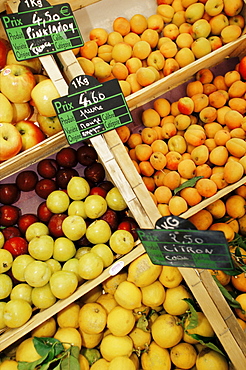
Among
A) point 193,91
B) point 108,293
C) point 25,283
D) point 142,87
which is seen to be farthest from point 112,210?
point 193,91

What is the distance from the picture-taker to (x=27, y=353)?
139 cm

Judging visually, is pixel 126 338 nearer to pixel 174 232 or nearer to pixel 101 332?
pixel 101 332

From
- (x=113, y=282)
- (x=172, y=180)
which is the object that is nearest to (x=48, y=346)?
(x=113, y=282)

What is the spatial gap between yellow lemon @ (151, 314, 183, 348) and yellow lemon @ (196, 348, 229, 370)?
13cm

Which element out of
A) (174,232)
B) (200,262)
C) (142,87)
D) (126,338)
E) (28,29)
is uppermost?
(28,29)

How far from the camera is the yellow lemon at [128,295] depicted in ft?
4.78

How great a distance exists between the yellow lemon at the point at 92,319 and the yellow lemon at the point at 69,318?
0.05 meters

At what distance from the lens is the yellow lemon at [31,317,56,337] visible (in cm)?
149

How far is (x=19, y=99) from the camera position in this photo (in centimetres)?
152

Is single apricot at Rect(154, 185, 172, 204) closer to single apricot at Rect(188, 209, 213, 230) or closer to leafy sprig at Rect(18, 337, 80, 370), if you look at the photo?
single apricot at Rect(188, 209, 213, 230)

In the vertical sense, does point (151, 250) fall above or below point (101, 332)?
above

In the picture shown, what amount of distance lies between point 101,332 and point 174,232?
835mm

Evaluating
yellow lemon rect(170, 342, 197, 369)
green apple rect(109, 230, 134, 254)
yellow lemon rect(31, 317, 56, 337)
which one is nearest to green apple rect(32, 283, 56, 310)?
yellow lemon rect(31, 317, 56, 337)

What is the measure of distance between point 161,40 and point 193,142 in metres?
0.70
